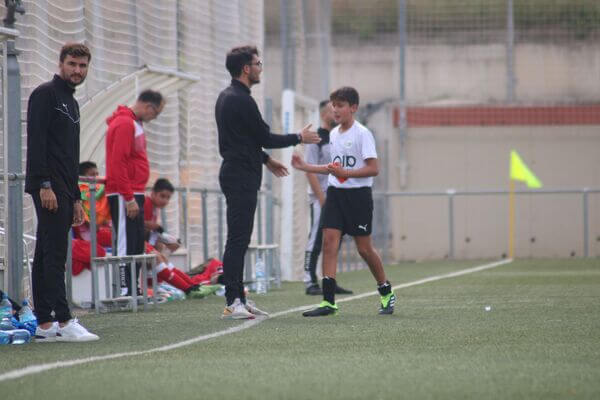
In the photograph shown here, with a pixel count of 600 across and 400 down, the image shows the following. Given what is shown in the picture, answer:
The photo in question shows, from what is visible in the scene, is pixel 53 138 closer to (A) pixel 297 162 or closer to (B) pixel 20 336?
(B) pixel 20 336

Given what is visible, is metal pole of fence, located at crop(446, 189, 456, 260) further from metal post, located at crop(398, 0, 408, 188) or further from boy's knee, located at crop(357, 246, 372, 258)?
boy's knee, located at crop(357, 246, 372, 258)

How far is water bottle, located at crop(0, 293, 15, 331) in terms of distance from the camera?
8.10 m

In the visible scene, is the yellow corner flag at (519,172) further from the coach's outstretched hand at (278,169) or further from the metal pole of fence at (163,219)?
the coach's outstretched hand at (278,169)

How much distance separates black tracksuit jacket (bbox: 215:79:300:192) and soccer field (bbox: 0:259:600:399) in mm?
1054

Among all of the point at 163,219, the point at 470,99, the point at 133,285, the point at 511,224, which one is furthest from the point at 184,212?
the point at 470,99

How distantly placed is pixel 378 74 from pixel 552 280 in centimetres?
1309

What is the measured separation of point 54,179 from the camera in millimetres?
8102

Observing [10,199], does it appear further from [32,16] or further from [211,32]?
[211,32]

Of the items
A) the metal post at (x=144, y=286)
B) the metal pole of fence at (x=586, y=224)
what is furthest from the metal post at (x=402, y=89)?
the metal post at (x=144, y=286)

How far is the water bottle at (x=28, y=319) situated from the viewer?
328 inches

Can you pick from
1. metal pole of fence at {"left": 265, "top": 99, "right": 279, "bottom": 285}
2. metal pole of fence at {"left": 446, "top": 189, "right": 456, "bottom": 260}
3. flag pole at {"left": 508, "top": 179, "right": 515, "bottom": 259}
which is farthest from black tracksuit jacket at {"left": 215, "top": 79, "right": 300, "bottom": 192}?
flag pole at {"left": 508, "top": 179, "right": 515, "bottom": 259}

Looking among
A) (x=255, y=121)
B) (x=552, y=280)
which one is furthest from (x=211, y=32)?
(x=255, y=121)

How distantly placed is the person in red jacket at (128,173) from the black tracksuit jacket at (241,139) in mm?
1645

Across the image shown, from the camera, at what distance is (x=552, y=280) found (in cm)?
1535
